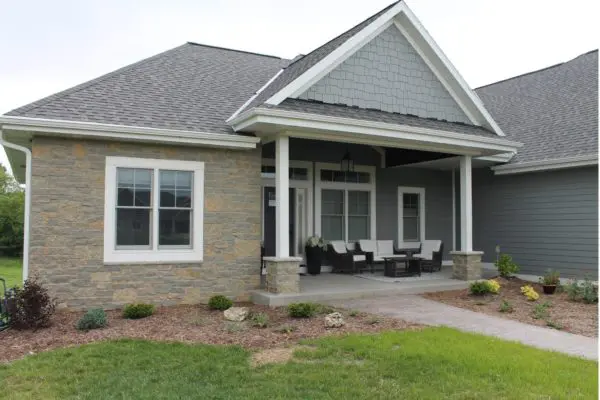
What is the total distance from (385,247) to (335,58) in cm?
558

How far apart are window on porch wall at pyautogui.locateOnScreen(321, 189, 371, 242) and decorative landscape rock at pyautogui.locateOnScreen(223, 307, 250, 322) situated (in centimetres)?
552

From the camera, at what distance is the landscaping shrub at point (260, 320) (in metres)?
7.43

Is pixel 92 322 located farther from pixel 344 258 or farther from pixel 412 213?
pixel 412 213

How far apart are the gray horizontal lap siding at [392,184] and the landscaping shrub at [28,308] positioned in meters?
6.20

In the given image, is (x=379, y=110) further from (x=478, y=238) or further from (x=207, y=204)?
(x=478, y=238)

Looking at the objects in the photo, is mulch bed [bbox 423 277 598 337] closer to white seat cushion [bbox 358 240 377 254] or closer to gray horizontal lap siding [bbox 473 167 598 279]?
gray horizontal lap siding [bbox 473 167 598 279]

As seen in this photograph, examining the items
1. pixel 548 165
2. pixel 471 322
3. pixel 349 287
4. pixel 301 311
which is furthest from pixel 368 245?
pixel 301 311

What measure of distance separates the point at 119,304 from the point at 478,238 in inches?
395

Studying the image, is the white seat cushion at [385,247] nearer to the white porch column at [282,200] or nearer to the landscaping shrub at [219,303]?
the white porch column at [282,200]

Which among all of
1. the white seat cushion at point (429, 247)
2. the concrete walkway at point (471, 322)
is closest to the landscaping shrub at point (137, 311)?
the concrete walkway at point (471, 322)

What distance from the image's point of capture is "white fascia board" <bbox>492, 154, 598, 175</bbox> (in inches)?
446

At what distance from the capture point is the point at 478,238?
14.5 meters

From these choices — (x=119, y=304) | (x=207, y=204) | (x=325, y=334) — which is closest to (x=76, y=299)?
(x=119, y=304)

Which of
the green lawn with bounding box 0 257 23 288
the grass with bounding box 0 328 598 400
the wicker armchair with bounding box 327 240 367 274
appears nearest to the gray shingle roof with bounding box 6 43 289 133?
the grass with bounding box 0 328 598 400
